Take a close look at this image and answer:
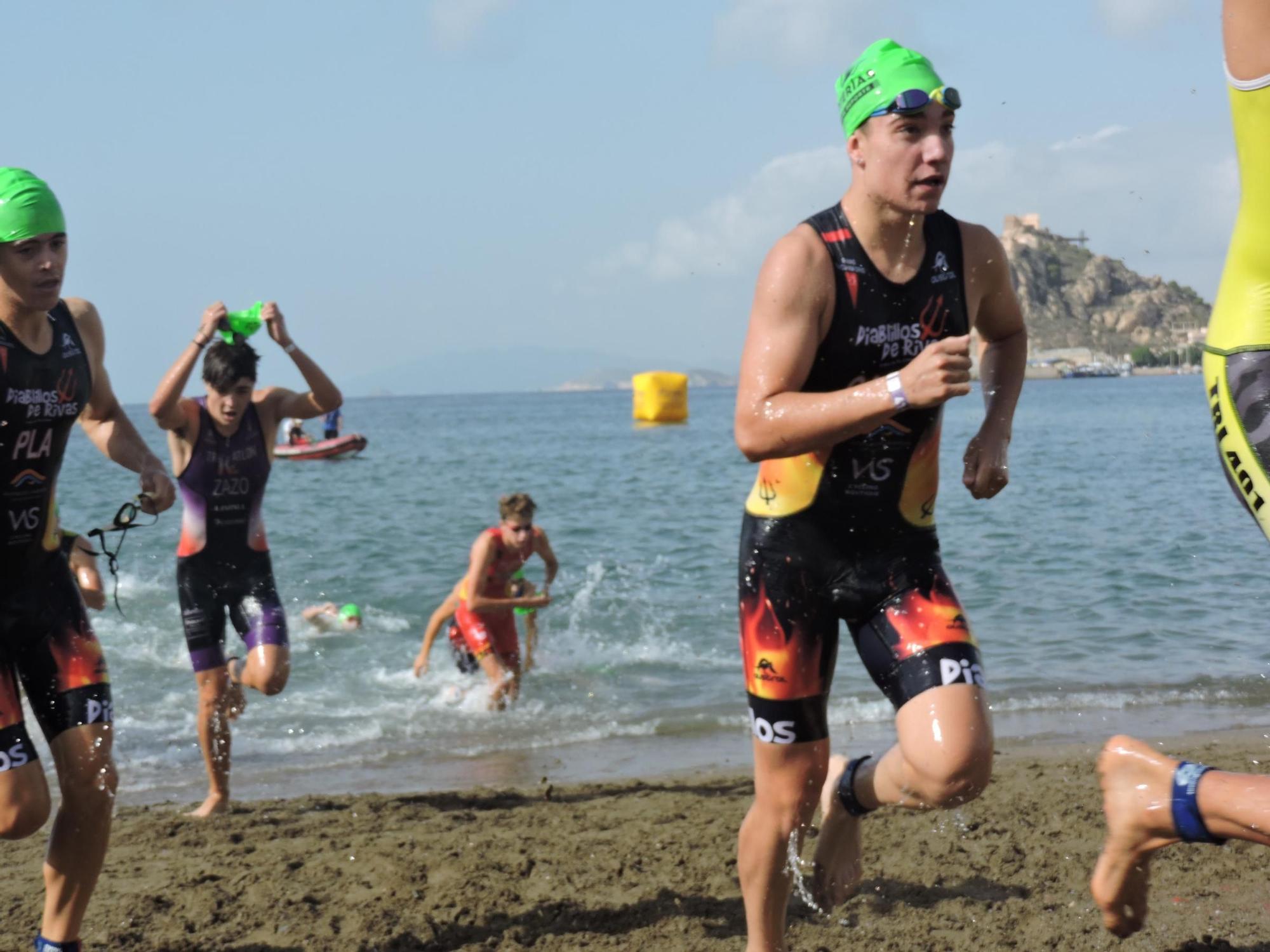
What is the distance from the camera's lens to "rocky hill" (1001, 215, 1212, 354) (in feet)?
22.0

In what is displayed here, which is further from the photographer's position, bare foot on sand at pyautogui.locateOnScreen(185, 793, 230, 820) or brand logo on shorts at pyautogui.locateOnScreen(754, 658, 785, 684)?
bare foot on sand at pyautogui.locateOnScreen(185, 793, 230, 820)

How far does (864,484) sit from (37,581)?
2.43 m

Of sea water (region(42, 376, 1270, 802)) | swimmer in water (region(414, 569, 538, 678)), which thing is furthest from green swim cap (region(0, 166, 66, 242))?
swimmer in water (region(414, 569, 538, 678))

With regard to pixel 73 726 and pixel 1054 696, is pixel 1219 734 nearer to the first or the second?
pixel 1054 696

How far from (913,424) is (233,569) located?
4.27 metres

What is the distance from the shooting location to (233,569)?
6789 millimetres

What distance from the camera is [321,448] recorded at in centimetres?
4075

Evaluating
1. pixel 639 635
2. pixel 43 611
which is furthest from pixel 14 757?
pixel 639 635

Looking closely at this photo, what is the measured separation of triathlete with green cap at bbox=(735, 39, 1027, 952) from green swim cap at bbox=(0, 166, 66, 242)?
215 cm

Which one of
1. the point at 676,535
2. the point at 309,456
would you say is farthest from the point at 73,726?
the point at 309,456

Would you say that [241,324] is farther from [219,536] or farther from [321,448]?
[321,448]

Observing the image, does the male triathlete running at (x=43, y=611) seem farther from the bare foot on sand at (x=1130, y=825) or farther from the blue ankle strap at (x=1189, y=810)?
the blue ankle strap at (x=1189, y=810)

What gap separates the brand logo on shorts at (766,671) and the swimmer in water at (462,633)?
19.6 feet

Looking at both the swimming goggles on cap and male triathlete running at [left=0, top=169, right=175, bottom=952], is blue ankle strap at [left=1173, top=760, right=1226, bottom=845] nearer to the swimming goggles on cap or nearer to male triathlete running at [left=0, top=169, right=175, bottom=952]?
the swimming goggles on cap
